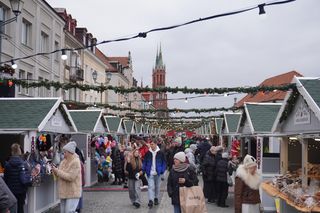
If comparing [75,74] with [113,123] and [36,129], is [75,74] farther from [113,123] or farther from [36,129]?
[36,129]

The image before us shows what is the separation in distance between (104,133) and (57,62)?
1333 centimetres

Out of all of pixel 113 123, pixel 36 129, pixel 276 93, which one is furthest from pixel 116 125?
pixel 276 93

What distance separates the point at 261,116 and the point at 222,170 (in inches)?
125

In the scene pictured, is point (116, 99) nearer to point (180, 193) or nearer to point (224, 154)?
point (224, 154)

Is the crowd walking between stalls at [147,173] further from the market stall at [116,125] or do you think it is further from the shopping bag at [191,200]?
the market stall at [116,125]

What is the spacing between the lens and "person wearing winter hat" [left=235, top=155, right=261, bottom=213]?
9.66 m

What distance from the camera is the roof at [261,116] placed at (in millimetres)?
15992

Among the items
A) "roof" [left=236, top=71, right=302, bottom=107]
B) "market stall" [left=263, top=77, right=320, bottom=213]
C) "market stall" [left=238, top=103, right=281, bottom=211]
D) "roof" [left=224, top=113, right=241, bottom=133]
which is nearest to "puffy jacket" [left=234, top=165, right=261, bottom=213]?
"market stall" [left=263, top=77, right=320, bottom=213]

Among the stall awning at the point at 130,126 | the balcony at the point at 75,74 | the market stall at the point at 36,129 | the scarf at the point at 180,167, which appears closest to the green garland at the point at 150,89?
the market stall at the point at 36,129

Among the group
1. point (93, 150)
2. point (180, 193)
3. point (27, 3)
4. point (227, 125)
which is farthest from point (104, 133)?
point (180, 193)

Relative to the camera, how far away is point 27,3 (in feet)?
92.4

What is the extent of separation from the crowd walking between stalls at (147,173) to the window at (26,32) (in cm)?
993

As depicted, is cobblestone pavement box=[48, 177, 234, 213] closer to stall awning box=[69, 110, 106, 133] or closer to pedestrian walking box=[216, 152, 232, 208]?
pedestrian walking box=[216, 152, 232, 208]

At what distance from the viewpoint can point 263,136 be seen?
46.2 feet
